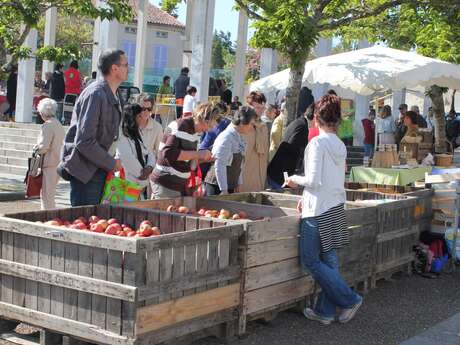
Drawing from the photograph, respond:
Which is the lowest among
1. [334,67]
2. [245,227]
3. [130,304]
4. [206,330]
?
[206,330]

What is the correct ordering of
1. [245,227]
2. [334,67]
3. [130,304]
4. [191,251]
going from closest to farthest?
1. [130,304]
2. [191,251]
3. [245,227]
4. [334,67]

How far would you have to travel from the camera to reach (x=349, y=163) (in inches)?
858

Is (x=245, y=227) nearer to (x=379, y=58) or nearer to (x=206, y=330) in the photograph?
(x=206, y=330)

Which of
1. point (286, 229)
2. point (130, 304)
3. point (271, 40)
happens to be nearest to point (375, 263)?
point (286, 229)

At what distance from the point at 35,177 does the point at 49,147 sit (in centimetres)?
38

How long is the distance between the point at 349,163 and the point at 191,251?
1677cm

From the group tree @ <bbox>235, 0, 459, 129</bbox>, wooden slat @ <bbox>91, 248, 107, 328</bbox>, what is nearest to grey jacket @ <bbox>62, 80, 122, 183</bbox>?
wooden slat @ <bbox>91, 248, 107, 328</bbox>

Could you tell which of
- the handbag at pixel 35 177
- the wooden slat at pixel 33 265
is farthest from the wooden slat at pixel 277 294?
the handbag at pixel 35 177

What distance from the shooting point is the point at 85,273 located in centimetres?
519

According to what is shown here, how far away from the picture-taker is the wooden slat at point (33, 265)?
5.42 meters

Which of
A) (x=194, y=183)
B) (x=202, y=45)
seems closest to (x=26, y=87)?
(x=202, y=45)

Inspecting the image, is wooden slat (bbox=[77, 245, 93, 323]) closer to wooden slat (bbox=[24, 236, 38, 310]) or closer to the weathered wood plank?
the weathered wood plank

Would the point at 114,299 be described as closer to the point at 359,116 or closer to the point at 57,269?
the point at 57,269

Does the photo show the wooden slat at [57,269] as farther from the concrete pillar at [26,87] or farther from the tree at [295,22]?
the concrete pillar at [26,87]
